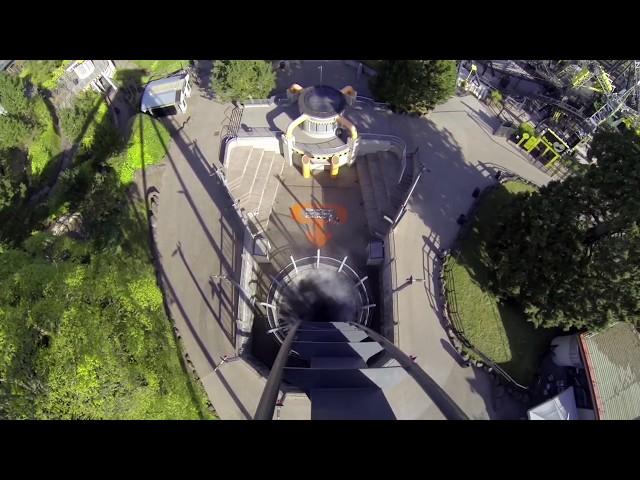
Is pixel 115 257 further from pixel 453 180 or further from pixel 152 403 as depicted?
pixel 453 180

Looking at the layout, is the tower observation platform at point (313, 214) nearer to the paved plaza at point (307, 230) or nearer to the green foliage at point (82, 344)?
the paved plaza at point (307, 230)

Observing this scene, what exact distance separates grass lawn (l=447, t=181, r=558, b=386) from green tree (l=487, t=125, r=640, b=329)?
1409 millimetres

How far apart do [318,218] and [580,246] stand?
75.8ft

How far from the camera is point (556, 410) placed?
2469 centimetres

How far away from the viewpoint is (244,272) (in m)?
31.8

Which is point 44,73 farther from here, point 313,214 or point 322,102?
point 313,214

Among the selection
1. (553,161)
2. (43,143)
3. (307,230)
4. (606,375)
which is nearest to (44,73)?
(43,143)

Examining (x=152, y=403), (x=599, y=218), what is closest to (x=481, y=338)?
Answer: (x=599, y=218)

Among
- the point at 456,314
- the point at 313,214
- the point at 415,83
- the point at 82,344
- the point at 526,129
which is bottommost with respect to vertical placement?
the point at 313,214

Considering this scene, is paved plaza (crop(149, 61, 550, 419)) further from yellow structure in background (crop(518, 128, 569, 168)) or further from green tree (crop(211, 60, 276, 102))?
green tree (crop(211, 60, 276, 102))

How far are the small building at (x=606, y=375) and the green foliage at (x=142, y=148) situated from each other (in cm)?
3931

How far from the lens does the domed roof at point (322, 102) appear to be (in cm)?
3600

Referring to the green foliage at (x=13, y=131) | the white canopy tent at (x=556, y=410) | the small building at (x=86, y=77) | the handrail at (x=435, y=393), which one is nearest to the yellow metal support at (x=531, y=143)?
the white canopy tent at (x=556, y=410)

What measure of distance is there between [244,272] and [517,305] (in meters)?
23.8
